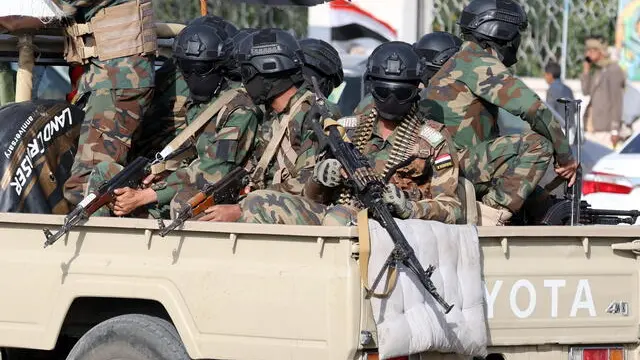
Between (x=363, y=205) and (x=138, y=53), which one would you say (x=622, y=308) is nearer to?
(x=363, y=205)

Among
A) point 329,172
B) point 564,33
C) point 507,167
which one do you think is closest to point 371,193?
point 329,172

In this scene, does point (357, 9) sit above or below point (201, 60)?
below

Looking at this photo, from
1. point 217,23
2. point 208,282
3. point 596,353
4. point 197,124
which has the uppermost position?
point 217,23

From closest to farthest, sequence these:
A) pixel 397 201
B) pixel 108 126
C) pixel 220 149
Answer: pixel 397 201
pixel 220 149
pixel 108 126

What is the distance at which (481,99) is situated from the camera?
21.7ft

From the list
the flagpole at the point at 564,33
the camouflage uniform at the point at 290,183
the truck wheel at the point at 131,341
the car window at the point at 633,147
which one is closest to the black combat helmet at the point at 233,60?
the camouflage uniform at the point at 290,183

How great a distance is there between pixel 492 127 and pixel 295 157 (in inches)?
49.3

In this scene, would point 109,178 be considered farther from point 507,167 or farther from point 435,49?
point 435,49

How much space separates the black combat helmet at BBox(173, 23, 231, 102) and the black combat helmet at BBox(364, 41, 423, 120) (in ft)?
3.26

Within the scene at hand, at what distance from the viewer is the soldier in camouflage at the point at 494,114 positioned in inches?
252

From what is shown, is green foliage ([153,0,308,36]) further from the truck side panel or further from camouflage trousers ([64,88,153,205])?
the truck side panel

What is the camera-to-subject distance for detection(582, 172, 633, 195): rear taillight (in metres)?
10.1

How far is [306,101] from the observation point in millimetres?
6051

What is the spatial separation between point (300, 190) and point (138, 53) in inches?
55.2
